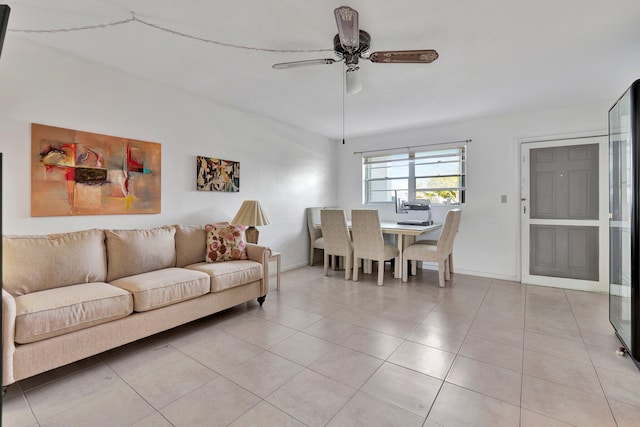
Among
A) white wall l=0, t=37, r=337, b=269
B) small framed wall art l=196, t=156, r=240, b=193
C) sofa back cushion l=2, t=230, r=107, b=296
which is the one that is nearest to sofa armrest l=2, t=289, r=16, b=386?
sofa back cushion l=2, t=230, r=107, b=296

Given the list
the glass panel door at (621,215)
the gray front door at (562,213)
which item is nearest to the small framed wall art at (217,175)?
the glass panel door at (621,215)

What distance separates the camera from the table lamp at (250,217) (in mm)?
3695

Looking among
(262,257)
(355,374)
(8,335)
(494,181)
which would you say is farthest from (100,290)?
(494,181)

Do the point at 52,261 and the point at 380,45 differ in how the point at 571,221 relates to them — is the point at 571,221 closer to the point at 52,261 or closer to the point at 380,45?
the point at 380,45

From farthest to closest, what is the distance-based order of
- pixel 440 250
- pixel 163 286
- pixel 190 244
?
pixel 440 250 < pixel 190 244 < pixel 163 286

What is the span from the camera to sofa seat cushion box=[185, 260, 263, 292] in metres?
2.77

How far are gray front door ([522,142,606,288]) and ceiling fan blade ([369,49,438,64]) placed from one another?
9.44 ft

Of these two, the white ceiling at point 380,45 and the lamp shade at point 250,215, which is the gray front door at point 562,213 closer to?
the white ceiling at point 380,45

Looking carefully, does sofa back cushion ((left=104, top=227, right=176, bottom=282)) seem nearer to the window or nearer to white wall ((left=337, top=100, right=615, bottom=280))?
the window

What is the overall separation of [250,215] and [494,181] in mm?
3382

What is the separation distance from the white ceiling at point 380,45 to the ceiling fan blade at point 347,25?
0.21 m

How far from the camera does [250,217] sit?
146 inches

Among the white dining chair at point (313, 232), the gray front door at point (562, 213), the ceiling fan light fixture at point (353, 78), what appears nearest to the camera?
the ceiling fan light fixture at point (353, 78)

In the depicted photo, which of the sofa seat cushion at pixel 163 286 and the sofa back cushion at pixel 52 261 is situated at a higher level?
the sofa back cushion at pixel 52 261
